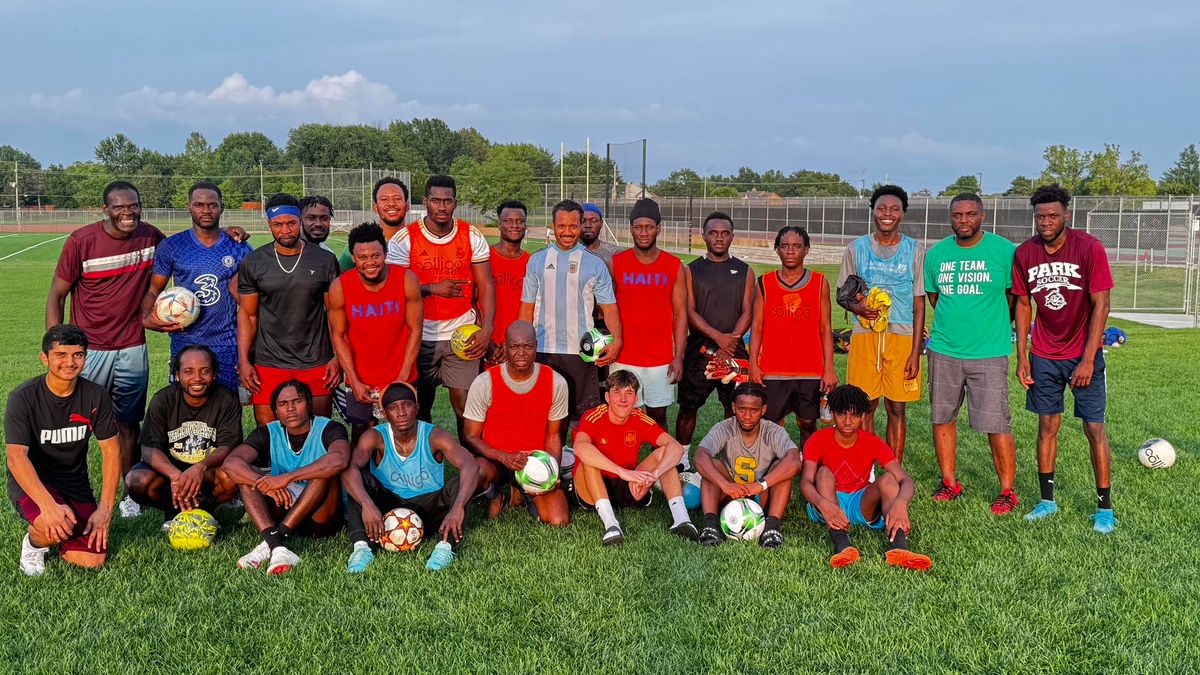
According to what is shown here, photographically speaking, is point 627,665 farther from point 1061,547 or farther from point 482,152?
point 482,152

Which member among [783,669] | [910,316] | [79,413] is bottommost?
[783,669]

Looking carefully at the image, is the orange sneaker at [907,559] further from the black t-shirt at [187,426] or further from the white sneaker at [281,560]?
the black t-shirt at [187,426]

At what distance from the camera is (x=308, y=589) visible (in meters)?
4.96

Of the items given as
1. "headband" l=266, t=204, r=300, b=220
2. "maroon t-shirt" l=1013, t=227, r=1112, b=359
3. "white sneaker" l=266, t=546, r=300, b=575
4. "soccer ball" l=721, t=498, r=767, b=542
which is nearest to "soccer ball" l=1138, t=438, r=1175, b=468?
"maroon t-shirt" l=1013, t=227, r=1112, b=359

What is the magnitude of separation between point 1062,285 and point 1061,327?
30cm

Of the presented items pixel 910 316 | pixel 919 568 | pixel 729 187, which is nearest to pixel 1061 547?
pixel 919 568

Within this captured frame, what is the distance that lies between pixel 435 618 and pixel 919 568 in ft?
8.99

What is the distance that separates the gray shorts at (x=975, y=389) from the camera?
6.37 m

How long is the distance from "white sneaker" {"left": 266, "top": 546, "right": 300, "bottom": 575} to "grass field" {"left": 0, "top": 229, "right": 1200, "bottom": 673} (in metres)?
0.09

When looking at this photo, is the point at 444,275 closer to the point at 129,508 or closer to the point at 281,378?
the point at 281,378

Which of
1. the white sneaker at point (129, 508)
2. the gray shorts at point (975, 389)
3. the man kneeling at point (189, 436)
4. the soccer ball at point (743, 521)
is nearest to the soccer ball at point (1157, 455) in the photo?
the gray shorts at point (975, 389)

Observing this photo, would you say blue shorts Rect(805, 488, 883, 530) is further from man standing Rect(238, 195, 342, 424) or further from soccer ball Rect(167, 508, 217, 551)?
soccer ball Rect(167, 508, 217, 551)

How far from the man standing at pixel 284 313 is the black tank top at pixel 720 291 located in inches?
108

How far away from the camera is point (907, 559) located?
524cm
